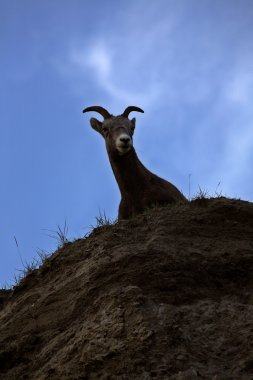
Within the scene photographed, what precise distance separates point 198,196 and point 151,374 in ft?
15.4

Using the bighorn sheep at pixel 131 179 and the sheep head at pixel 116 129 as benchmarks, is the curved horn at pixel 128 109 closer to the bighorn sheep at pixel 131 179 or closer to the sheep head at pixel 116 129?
the sheep head at pixel 116 129

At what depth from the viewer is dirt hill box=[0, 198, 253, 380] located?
587 centimetres

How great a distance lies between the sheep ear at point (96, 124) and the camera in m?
14.4

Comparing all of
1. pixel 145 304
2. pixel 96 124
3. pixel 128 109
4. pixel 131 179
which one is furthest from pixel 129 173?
pixel 145 304

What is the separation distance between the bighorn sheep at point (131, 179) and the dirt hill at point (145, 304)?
3311mm

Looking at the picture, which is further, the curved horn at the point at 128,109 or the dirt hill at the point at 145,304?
the curved horn at the point at 128,109

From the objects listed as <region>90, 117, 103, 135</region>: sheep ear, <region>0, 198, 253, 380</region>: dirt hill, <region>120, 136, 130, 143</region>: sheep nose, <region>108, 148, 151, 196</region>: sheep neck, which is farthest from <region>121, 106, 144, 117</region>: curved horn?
<region>0, 198, 253, 380</region>: dirt hill

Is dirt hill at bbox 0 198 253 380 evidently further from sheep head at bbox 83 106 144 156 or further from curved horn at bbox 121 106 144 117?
curved horn at bbox 121 106 144 117

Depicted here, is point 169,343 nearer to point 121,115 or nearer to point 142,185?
point 142,185

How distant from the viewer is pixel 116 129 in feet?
44.1

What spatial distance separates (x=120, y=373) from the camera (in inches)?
226

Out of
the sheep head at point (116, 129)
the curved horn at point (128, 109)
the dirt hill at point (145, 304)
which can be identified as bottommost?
the dirt hill at point (145, 304)

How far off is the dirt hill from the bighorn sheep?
3311 millimetres

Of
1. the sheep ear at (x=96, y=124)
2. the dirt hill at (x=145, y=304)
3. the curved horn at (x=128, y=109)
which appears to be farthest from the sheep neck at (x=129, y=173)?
the dirt hill at (x=145, y=304)
